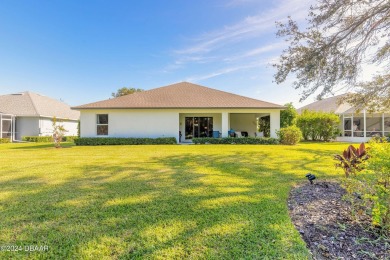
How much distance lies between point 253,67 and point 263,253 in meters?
17.8

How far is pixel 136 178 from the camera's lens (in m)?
6.35

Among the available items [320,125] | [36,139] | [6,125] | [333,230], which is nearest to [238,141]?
[320,125]

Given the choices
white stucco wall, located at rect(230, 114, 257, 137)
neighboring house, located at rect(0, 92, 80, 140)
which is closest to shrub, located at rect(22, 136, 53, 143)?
neighboring house, located at rect(0, 92, 80, 140)

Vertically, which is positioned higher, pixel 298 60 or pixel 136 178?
pixel 298 60

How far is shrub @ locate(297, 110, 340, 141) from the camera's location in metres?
22.2

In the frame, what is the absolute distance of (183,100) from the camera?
1984 centimetres

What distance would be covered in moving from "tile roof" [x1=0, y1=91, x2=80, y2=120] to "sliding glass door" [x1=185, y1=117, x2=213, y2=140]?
1869cm

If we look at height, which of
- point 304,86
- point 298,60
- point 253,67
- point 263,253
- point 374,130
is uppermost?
point 253,67

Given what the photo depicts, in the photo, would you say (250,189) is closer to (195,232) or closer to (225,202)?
(225,202)

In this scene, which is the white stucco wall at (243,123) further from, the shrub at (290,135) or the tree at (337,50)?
the tree at (337,50)

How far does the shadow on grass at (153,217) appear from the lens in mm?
2730

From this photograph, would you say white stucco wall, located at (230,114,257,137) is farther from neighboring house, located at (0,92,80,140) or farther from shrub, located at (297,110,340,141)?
neighboring house, located at (0,92,80,140)

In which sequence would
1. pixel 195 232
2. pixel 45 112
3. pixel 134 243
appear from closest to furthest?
1. pixel 134 243
2. pixel 195 232
3. pixel 45 112

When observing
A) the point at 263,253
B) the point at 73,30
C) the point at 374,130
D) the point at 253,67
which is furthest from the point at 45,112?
the point at 374,130
